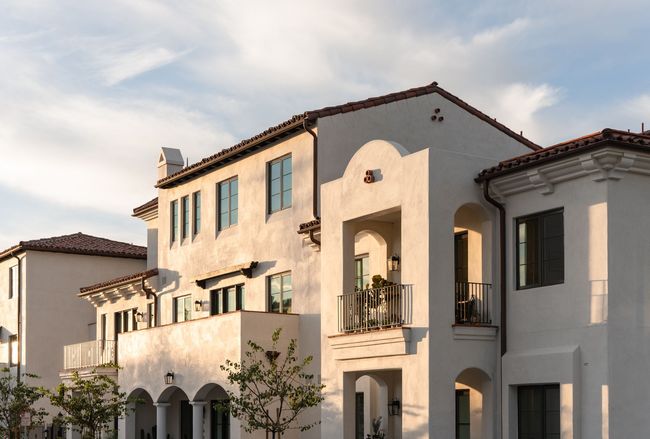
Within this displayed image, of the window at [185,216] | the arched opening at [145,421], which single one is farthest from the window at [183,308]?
the arched opening at [145,421]

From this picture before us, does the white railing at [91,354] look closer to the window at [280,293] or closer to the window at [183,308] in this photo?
the window at [183,308]

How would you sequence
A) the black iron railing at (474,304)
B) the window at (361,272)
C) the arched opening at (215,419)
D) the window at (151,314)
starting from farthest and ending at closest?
the window at (151,314)
the arched opening at (215,419)
the window at (361,272)
the black iron railing at (474,304)

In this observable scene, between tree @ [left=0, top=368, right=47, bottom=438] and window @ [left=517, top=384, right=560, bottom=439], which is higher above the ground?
window @ [left=517, top=384, right=560, bottom=439]

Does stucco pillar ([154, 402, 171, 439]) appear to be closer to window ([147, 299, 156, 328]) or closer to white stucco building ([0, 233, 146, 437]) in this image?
window ([147, 299, 156, 328])

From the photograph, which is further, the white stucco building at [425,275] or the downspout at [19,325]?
the downspout at [19,325]

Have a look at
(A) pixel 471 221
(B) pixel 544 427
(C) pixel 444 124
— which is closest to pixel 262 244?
(C) pixel 444 124

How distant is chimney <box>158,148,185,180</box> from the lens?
34531 millimetres

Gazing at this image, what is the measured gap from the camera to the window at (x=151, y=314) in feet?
115

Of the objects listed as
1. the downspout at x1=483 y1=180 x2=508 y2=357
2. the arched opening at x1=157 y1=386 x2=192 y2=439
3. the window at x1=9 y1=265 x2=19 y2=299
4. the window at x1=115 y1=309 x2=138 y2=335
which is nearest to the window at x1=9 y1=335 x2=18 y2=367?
the window at x1=9 y1=265 x2=19 y2=299

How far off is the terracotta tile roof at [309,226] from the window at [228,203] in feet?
14.9

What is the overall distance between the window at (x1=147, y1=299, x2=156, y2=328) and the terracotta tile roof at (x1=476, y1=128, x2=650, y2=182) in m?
17.7

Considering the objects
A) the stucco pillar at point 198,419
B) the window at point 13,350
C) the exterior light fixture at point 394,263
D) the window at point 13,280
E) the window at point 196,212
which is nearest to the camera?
the exterior light fixture at point 394,263

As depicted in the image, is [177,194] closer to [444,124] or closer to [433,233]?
[444,124]

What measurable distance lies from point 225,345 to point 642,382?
11160 mm
